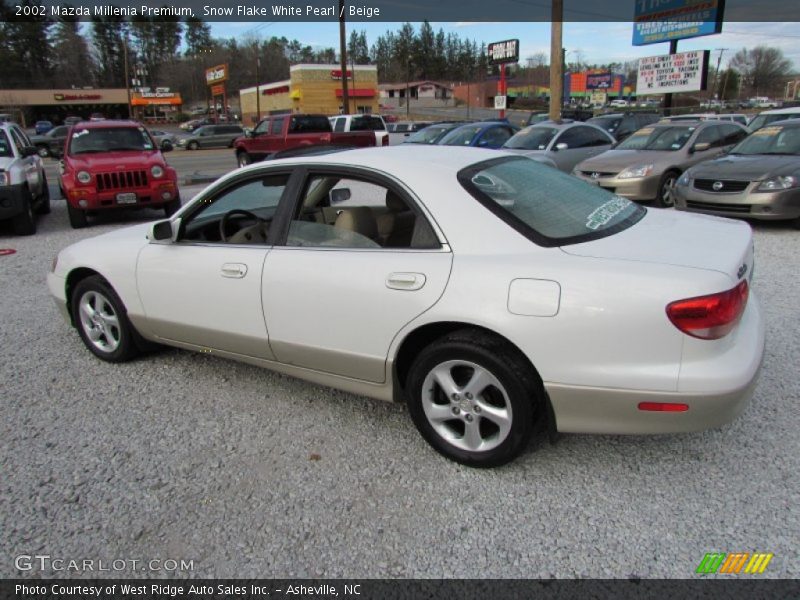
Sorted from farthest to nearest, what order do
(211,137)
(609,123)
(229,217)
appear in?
(211,137), (609,123), (229,217)

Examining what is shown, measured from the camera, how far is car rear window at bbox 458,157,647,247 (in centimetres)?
272

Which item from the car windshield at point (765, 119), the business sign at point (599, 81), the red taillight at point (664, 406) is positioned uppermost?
the business sign at point (599, 81)

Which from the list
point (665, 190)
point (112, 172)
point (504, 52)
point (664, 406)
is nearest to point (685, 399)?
point (664, 406)

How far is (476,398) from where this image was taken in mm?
2678

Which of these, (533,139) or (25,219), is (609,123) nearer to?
(533,139)

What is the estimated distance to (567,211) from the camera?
9.73ft

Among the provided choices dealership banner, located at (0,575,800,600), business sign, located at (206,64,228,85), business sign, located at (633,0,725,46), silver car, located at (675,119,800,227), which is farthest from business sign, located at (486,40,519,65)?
business sign, located at (206,64,228,85)

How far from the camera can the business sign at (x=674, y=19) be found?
67.1 ft

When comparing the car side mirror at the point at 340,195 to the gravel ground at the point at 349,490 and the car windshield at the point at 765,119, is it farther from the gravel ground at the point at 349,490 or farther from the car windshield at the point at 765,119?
the car windshield at the point at 765,119

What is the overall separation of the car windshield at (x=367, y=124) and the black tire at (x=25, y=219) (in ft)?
45.3

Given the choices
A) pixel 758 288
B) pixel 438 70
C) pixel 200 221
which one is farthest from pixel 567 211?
pixel 438 70

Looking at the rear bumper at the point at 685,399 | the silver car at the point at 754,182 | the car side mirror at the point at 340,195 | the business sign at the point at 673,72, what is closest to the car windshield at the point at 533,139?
the silver car at the point at 754,182

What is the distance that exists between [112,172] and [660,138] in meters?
9.68

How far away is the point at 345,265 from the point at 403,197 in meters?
0.46
